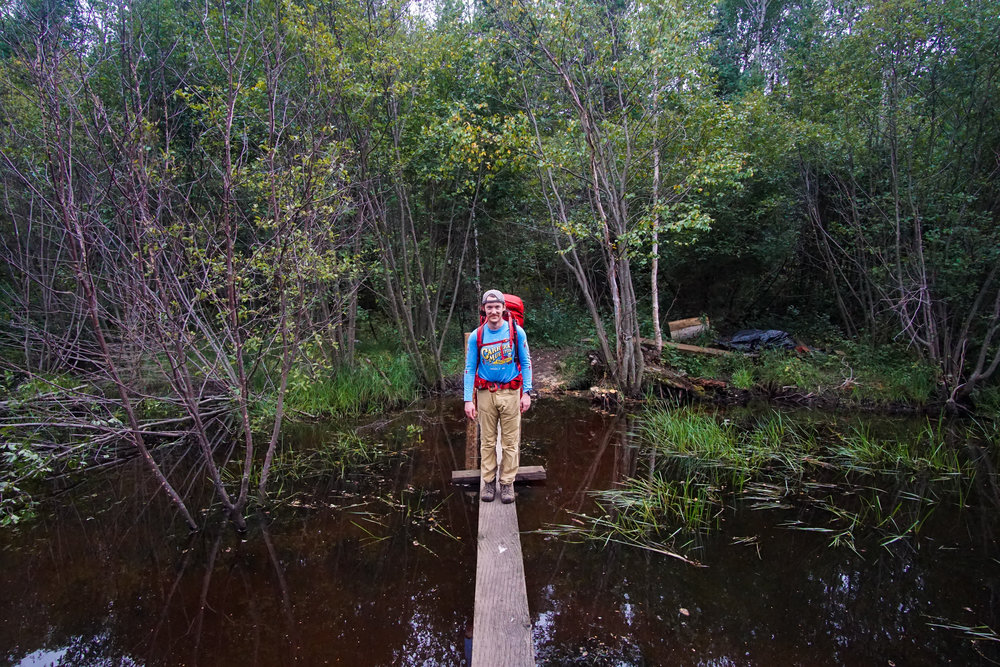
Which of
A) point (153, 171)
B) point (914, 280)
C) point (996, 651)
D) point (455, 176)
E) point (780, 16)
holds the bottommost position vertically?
point (996, 651)

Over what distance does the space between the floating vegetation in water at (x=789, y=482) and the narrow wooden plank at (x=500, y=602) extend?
0.76 m

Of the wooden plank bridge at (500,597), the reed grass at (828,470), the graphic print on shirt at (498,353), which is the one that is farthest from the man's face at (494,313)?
the reed grass at (828,470)

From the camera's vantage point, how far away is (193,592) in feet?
10.9

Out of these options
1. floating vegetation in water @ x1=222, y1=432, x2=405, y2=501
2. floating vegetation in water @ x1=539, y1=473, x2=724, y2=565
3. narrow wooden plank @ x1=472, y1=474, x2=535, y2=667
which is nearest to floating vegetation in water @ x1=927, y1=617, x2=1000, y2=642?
floating vegetation in water @ x1=539, y1=473, x2=724, y2=565

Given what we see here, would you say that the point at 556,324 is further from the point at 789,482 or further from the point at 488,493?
the point at 488,493

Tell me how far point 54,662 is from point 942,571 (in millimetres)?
5507

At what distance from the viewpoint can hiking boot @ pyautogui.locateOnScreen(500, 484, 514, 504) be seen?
3.99 m

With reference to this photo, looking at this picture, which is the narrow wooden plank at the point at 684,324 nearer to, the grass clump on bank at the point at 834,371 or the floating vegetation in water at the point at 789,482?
the grass clump on bank at the point at 834,371

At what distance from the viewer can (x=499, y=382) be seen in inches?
154

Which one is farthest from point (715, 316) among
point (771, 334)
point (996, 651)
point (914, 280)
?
point (996, 651)

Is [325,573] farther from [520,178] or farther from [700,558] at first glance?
[520,178]

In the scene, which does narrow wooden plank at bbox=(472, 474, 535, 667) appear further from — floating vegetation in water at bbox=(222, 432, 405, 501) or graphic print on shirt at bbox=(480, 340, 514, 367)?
floating vegetation in water at bbox=(222, 432, 405, 501)

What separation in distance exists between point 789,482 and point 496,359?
3.28 m

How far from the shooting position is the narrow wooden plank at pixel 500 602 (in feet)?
7.85
